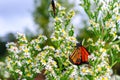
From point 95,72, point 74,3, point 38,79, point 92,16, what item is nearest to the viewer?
point 95,72

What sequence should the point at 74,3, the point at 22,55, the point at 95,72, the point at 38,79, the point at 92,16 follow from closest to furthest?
the point at 95,72 → the point at 22,55 → the point at 92,16 → the point at 38,79 → the point at 74,3

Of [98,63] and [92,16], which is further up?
[92,16]

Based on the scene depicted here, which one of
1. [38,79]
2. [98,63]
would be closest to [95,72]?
[98,63]

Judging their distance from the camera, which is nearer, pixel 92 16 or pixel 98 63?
pixel 98 63

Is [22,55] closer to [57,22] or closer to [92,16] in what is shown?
[57,22]
